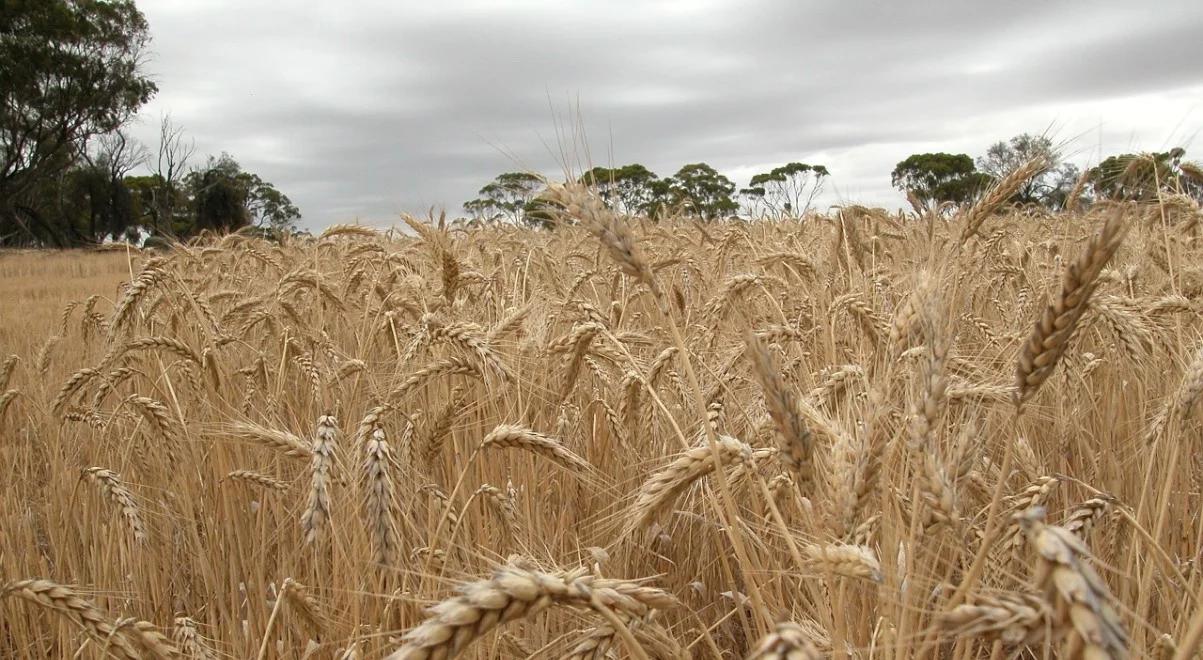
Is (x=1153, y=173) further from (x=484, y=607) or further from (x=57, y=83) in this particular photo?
(x=57, y=83)

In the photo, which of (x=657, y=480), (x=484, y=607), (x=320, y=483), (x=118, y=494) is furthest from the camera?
(x=118, y=494)

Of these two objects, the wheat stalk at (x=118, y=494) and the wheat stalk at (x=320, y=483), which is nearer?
the wheat stalk at (x=320, y=483)

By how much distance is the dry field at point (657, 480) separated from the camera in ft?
3.15

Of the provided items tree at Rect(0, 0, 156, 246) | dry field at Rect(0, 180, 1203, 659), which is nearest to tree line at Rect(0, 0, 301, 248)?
tree at Rect(0, 0, 156, 246)

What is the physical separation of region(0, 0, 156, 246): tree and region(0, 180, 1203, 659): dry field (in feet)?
102

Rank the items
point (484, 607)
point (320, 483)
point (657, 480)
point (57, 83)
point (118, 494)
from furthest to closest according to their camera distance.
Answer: point (57, 83) < point (118, 494) < point (320, 483) < point (657, 480) < point (484, 607)

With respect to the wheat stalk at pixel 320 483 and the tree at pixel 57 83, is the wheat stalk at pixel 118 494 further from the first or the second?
the tree at pixel 57 83

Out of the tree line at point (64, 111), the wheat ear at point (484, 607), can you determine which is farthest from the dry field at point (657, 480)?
the tree line at point (64, 111)

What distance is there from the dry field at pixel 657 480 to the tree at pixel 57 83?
102 feet

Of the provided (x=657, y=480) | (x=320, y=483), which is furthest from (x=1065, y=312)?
(x=320, y=483)

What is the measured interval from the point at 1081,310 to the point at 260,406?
3.18m

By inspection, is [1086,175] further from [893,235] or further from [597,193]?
[597,193]

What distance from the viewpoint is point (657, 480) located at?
4.12 feet

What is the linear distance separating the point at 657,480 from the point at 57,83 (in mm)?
36961
